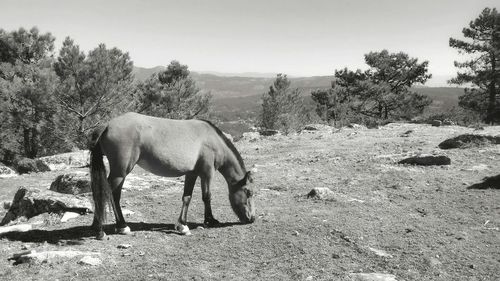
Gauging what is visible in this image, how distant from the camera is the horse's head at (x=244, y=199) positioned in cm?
739

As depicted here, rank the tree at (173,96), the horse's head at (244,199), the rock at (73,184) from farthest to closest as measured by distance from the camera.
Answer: the tree at (173,96)
the rock at (73,184)
the horse's head at (244,199)

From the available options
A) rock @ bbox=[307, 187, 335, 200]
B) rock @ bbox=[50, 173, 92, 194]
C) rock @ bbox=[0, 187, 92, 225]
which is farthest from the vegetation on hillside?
rock @ bbox=[307, 187, 335, 200]

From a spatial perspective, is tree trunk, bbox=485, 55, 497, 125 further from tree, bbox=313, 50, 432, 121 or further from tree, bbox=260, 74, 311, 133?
tree, bbox=260, 74, 311, 133

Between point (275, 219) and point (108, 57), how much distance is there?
61.8ft

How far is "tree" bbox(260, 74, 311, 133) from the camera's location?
3847 centimetres

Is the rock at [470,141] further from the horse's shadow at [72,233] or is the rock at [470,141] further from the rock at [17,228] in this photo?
the rock at [17,228]

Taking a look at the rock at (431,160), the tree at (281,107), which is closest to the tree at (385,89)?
the tree at (281,107)

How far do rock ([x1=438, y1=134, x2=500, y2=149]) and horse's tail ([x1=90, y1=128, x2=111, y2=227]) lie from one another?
1365cm

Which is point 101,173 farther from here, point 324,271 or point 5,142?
point 5,142

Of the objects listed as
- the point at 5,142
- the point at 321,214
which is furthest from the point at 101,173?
the point at 5,142

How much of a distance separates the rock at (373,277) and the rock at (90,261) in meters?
3.56

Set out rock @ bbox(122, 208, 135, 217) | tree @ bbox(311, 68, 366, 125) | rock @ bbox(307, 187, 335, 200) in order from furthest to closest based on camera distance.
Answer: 1. tree @ bbox(311, 68, 366, 125)
2. rock @ bbox(307, 187, 335, 200)
3. rock @ bbox(122, 208, 135, 217)

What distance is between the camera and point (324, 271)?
5.34 m

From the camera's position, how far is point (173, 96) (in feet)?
92.4
